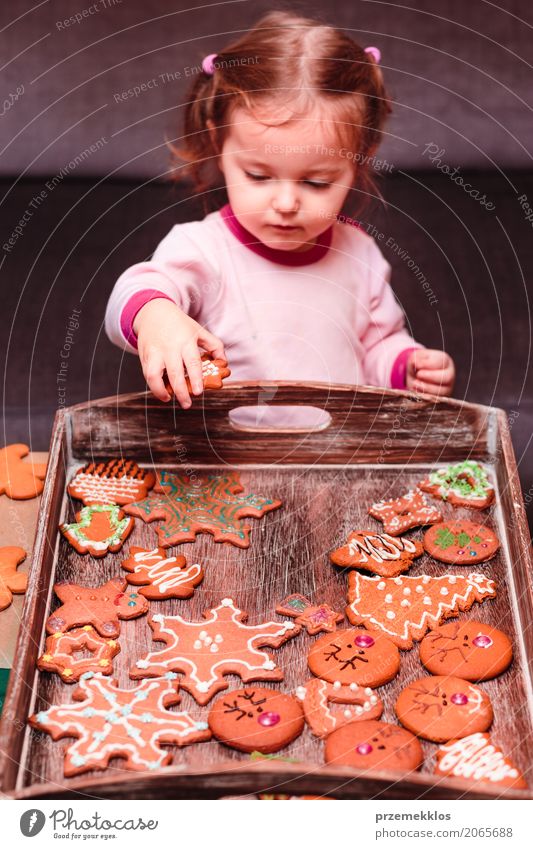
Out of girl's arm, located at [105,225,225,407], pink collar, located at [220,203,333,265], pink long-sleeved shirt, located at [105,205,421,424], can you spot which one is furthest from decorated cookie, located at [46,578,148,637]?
pink collar, located at [220,203,333,265]

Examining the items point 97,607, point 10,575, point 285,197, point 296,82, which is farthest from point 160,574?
point 296,82

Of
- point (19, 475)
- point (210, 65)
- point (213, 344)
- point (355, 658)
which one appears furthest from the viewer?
point (210, 65)

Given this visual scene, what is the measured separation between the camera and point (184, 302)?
4.45 feet

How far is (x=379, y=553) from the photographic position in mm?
1036

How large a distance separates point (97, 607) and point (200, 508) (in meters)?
0.19

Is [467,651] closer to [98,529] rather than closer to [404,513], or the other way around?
[404,513]

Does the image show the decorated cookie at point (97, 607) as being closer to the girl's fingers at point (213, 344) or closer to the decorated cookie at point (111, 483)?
the decorated cookie at point (111, 483)

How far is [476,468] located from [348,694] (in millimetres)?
379

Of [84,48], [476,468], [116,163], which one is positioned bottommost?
[476,468]

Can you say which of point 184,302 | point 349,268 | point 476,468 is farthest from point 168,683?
point 349,268

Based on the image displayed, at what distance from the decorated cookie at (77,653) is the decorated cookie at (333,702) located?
0.17 m

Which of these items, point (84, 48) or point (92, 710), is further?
point (84, 48)

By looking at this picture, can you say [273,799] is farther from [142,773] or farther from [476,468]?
[476,468]

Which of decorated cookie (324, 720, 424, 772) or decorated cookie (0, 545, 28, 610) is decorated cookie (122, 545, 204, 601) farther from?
decorated cookie (324, 720, 424, 772)
